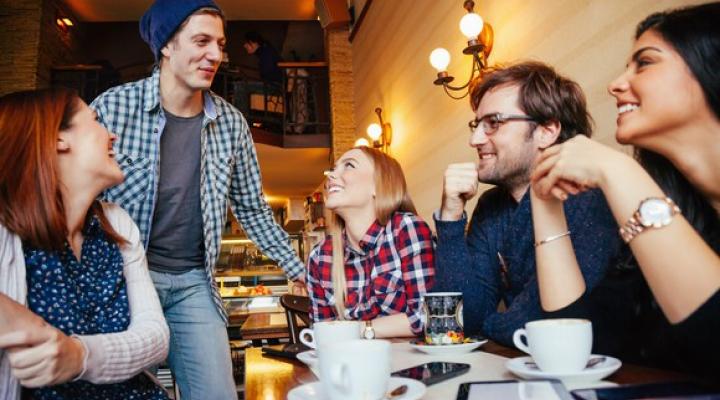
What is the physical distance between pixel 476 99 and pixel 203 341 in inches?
54.8

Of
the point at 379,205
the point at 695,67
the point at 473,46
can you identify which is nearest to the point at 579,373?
the point at 695,67

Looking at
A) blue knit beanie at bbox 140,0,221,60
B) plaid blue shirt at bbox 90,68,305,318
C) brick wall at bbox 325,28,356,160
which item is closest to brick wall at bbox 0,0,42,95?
brick wall at bbox 325,28,356,160

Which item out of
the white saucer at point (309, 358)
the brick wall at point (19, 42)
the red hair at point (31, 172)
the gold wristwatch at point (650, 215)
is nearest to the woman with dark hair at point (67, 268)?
the red hair at point (31, 172)

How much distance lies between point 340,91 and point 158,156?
5.58 m

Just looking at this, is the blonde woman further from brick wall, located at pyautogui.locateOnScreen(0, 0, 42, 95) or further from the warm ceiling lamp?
the warm ceiling lamp

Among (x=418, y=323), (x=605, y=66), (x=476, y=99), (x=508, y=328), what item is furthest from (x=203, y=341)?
(x=605, y=66)

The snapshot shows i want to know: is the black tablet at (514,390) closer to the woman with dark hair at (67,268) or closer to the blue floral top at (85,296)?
the woman with dark hair at (67,268)

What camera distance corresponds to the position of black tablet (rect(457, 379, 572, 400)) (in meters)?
0.64

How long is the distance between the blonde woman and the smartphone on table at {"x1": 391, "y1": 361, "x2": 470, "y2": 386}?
628 mm

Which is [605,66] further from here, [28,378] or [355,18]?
[355,18]

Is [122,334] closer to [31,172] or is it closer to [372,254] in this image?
[31,172]

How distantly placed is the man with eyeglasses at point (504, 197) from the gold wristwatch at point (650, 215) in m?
0.52

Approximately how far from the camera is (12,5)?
7250 mm

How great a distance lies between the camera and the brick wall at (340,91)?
7.23 m
